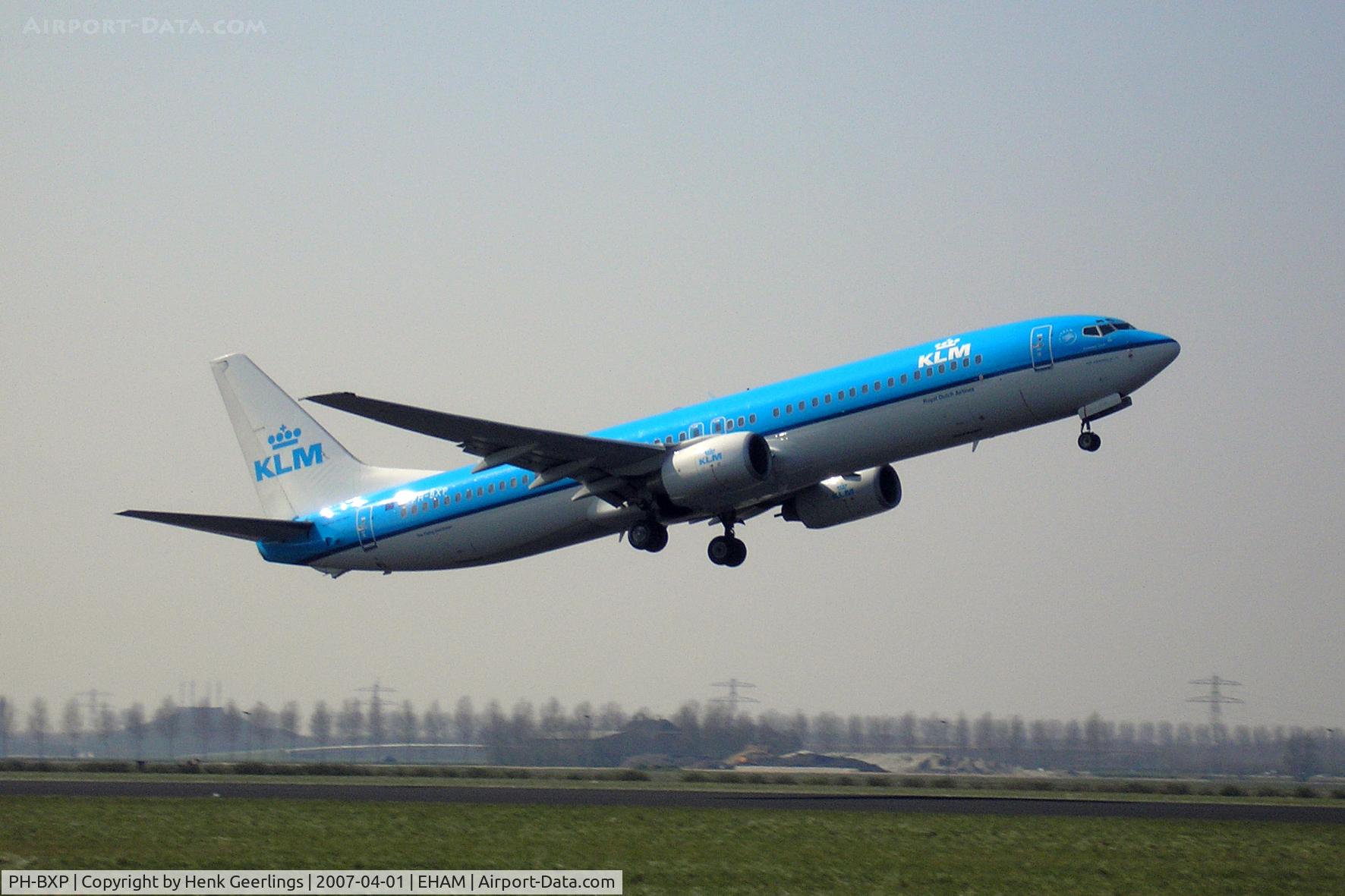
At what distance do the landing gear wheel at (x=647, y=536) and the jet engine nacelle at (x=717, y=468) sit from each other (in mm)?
2181

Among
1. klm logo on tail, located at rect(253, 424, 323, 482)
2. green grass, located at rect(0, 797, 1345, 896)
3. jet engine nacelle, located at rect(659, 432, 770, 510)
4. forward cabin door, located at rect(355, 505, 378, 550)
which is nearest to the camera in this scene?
green grass, located at rect(0, 797, 1345, 896)

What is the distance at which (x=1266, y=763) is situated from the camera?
6356cm

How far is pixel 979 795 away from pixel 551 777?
550 inches

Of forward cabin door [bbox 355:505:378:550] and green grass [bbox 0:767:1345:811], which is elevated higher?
forward cabin door [bbox 355:505:378:550]

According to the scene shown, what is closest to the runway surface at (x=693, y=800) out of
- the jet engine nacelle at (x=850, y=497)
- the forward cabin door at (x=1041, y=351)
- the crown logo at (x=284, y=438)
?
the jet engine nacelle at (x=850, y=497)

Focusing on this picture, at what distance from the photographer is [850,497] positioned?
4438cm

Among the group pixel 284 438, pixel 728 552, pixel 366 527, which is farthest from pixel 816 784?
pixel 284 438

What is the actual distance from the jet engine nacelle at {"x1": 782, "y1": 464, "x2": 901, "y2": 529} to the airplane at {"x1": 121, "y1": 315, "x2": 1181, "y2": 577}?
0.05m

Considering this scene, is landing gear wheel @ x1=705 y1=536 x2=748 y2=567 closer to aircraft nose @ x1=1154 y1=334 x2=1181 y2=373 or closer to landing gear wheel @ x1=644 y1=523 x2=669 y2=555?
landing gear wheel @ x1=644 y1=523 x2=669 y2=555

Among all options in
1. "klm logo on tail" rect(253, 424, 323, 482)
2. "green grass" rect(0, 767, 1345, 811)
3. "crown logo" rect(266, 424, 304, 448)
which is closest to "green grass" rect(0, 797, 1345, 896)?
"green grass" rect(0, 767, 1345, 811)

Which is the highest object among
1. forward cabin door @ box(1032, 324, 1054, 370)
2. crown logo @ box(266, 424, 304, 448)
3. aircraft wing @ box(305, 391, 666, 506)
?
crown logo @ box(266, 424, 304, 448)

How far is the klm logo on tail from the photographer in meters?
51.7

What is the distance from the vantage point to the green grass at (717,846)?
70.8 ft

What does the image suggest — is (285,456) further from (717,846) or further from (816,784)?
(717,846)
